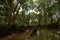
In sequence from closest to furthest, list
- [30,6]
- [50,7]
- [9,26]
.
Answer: [9,26] < [50,7] < [30,6]

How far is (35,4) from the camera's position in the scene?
3522 cm

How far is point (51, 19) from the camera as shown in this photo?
33.2 m

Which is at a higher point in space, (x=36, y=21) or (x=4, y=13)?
(x=4, y=13)

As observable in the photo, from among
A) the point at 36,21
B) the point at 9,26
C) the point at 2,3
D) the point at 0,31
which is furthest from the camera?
the point at 36,21

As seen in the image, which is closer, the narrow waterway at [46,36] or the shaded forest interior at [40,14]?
the narrow waterway at [46,36]

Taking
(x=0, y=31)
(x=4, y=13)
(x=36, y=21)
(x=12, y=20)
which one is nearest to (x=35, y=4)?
(x=36, y=21)

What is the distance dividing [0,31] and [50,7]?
726 inches

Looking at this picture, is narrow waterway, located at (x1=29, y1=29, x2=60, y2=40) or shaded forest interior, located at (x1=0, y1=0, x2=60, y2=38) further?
shaded forest interior, located at (x1=0, y1=0, x2=60, y2=38)

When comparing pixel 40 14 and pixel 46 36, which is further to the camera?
pixel 40 14

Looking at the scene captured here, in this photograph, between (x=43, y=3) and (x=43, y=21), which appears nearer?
(x=43, y=3)

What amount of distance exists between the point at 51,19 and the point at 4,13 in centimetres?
1440

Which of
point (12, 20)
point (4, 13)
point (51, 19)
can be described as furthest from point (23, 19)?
point (12, 20)

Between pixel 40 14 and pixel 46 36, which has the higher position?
pixel 40 14

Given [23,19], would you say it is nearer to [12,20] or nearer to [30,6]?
[30,6]
